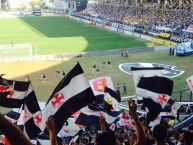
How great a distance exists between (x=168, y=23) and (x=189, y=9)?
7.22 meters

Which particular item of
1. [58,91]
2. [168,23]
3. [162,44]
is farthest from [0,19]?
[58,91]

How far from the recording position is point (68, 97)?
7.60 metres

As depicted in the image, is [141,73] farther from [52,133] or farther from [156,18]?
[156,18]

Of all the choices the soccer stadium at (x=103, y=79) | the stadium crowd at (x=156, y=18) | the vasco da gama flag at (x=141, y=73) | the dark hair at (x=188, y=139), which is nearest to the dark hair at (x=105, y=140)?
the soccer stadium at (x=103, y=79)

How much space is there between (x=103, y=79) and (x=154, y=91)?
4222mm

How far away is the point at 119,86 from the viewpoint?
30.5m

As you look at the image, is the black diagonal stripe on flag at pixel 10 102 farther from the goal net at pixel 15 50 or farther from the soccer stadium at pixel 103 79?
the goal net at pixel 15 50

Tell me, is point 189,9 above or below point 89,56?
above

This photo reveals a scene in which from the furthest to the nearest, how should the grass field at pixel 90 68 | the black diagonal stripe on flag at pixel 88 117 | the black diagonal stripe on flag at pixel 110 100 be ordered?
the grass field at pixel 90 68 → the black diagonal stripe on flag at pixel 110 100 → the black diagonal stripe on flag at pixel 88 117

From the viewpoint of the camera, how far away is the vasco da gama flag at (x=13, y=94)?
10.7m

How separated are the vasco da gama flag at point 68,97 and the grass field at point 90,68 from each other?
67.9 ft

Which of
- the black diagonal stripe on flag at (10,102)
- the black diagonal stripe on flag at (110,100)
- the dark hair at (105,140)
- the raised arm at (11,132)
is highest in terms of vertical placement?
the raised arm at (11,132)

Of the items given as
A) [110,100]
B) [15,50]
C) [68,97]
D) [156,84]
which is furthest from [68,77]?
[15,50]

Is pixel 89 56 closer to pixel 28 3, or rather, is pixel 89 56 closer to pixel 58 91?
pixel 58 91
